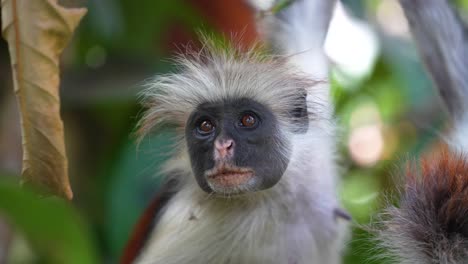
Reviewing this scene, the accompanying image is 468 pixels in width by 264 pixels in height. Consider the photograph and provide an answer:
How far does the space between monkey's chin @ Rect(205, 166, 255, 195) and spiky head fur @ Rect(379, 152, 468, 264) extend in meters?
0.67

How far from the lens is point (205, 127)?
3.33 m

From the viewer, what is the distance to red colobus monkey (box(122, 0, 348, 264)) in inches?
131

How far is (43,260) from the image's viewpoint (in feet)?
14.1

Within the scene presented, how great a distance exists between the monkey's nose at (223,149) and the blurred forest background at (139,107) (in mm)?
978

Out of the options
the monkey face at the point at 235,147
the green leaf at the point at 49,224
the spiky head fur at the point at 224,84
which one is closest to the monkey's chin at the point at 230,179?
the monkey face at the point at 235,147

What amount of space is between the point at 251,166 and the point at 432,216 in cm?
93

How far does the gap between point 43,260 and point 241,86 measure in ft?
5.32

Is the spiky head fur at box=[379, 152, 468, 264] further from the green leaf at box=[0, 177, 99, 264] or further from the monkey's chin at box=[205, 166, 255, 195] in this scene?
the green leaf at box=[0, 177, 99, 264]

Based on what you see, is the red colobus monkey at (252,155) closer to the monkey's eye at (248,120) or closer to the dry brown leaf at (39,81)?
the monkey's eye at (248,120)

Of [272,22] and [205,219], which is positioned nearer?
[205,219]

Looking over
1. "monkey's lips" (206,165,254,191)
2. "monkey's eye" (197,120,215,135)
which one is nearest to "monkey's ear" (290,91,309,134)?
"monkey's eye" (197,120,215,135)

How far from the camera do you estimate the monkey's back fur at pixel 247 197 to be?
3449mm

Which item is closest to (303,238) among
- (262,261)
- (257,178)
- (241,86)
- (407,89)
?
(262,261)

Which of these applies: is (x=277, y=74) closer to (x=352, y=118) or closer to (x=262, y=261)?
(x=262, y=261)
